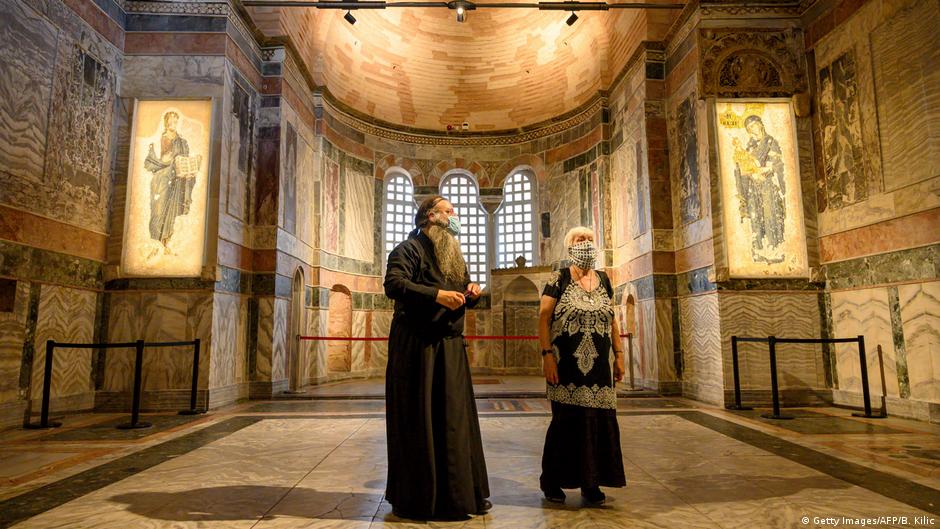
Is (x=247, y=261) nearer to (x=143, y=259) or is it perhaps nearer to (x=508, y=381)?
(x=143, y=259)

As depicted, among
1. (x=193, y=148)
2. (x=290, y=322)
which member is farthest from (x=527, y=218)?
(x=193, y=148)

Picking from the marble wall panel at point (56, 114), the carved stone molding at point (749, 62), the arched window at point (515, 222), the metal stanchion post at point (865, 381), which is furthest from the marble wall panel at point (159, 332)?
the arched window at point (515, 222)

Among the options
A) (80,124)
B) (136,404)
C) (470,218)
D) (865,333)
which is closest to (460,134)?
(470,218)

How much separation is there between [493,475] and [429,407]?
138 centimetres

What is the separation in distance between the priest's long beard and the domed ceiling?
1059 centimetres

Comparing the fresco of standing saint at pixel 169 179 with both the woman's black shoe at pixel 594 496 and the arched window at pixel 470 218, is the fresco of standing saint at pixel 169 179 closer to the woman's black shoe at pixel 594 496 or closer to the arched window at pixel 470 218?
the woman's black shoe at pixel 594 496

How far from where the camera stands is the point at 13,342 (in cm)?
648

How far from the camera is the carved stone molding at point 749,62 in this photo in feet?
28.0

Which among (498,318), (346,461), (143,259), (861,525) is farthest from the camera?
(498,318)

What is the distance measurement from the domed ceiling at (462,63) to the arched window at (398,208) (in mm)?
1805

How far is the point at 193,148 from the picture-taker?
837 centimetres

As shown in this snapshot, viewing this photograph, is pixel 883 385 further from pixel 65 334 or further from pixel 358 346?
pixel 65 334

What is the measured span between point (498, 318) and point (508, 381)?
2582 mm

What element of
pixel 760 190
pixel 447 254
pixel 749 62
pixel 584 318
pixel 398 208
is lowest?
pixel 584 318
